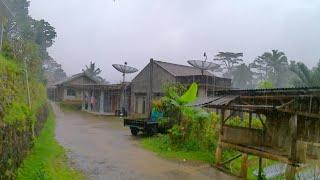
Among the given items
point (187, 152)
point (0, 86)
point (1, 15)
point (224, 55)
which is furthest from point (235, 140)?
point (224, 55)

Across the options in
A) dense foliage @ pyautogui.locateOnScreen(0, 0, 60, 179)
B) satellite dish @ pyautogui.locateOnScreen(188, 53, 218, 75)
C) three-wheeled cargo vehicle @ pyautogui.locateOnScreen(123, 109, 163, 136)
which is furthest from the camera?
satellite dish @ pyautogui.locateOnScreen(188, 53, 218, 75)

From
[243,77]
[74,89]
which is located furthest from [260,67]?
[74,89]

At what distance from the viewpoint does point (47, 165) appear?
12.0m

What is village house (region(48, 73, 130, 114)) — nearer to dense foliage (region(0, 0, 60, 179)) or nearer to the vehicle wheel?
the vehicle wheel

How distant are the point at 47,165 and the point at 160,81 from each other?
22475 millimetres

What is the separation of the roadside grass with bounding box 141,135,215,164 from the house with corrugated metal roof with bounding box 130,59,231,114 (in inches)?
444

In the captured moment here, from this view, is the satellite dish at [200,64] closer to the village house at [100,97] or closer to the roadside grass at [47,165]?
the village house at [100,97]

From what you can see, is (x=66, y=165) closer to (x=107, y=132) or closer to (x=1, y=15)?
(x=107, y=132)

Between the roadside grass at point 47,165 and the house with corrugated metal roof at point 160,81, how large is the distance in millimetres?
15872

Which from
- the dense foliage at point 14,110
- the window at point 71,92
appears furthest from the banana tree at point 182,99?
the window at point 71,92

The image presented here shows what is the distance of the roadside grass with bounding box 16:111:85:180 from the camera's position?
9.76m

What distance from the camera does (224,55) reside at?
310 feet

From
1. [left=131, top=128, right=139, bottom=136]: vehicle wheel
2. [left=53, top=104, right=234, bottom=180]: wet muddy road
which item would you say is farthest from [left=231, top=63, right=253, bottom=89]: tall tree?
[left=53, top=104, right=234, bottom=180]: wet muddy road

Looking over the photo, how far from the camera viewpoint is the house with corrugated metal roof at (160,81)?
30.2 m
